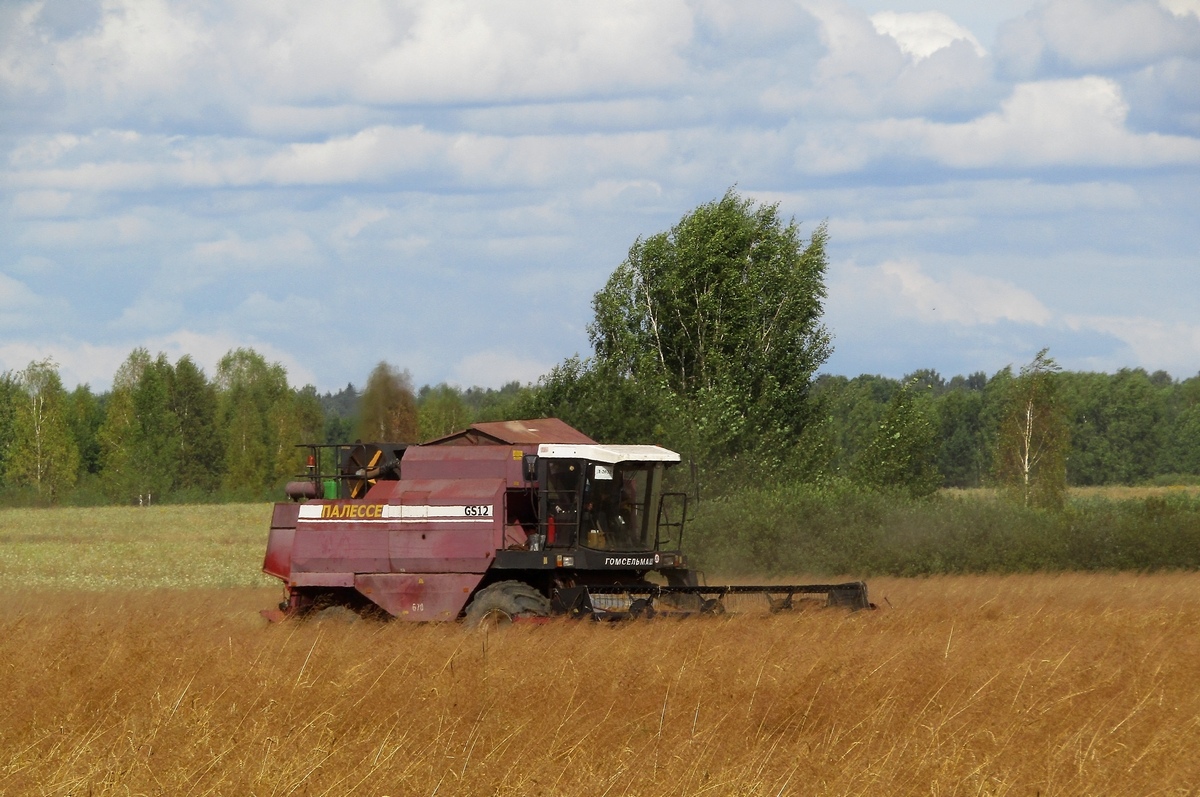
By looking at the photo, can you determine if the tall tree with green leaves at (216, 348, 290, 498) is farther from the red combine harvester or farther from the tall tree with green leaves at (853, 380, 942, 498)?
the red combine harvester

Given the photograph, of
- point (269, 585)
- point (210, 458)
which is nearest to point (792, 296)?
point (269, 585)

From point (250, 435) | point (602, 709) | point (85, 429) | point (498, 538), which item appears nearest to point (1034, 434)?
point (498, 538)

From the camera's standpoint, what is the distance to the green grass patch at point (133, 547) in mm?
32125

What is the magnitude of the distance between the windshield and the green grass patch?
559 inches

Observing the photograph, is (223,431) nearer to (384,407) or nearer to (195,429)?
(195,429)

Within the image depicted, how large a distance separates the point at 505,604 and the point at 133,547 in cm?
3016

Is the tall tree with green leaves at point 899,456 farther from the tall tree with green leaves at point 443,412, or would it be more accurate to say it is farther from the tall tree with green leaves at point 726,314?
the tall tree with green leaves at point 443,412

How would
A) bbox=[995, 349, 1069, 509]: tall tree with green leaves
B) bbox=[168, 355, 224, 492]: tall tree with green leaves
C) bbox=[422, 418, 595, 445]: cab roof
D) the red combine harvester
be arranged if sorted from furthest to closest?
bbox=[168, 355, 224, 492]: tall tree with green leaves < bbox=[995, 349, 1069, 509]: tall tree with green leaves < bbox=[422, 418, 595, 445]: cab roof < the red combine harvester

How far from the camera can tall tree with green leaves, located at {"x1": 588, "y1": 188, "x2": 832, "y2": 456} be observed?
41.2m

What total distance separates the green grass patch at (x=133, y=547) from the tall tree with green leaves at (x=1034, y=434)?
24772mm

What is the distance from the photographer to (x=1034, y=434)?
47.1 meters

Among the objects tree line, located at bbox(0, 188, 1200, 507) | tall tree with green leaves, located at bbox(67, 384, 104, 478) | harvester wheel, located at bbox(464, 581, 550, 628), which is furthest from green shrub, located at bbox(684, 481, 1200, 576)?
tall tree with green leaves, located at bbox(67, 384, 104, 478)

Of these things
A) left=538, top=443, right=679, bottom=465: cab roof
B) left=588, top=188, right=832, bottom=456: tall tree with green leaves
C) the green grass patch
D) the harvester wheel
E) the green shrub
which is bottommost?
the green grass patch

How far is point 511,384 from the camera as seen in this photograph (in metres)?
177
